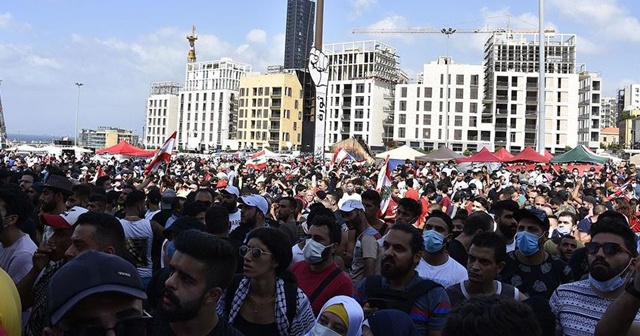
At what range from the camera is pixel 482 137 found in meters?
98.9

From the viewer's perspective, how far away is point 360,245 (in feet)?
19.3

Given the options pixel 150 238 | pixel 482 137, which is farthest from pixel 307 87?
pixel 482 137

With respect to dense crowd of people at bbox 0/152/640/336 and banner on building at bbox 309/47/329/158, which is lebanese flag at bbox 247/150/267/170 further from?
dense crowd of people at bbox 0/152/640/336

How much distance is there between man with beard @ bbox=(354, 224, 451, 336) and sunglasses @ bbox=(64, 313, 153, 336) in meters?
1.93

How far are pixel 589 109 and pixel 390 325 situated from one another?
103 metres

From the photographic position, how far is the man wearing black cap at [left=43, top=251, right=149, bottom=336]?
191cm

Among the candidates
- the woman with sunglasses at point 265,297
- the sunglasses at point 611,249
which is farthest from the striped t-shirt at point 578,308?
the woman with sunglasses at point 265,297

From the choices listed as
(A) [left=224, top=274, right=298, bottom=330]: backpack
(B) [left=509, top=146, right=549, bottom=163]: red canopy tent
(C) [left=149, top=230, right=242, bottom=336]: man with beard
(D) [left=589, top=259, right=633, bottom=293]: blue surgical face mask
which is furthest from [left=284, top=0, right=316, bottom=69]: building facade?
(C) [left=149, top=230, right=242, bottom=336]: man with beard

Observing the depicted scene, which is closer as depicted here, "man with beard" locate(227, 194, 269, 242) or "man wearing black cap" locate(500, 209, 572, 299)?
"man wearing black cap" locate(500, 209, 572, 299)

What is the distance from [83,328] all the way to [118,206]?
8000 mm

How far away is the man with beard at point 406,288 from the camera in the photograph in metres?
3.69

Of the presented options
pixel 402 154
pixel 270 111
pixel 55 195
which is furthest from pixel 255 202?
pixel 270 111

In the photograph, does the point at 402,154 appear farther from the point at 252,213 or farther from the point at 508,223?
the point at 508,223

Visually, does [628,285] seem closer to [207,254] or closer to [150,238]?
[207,254]
